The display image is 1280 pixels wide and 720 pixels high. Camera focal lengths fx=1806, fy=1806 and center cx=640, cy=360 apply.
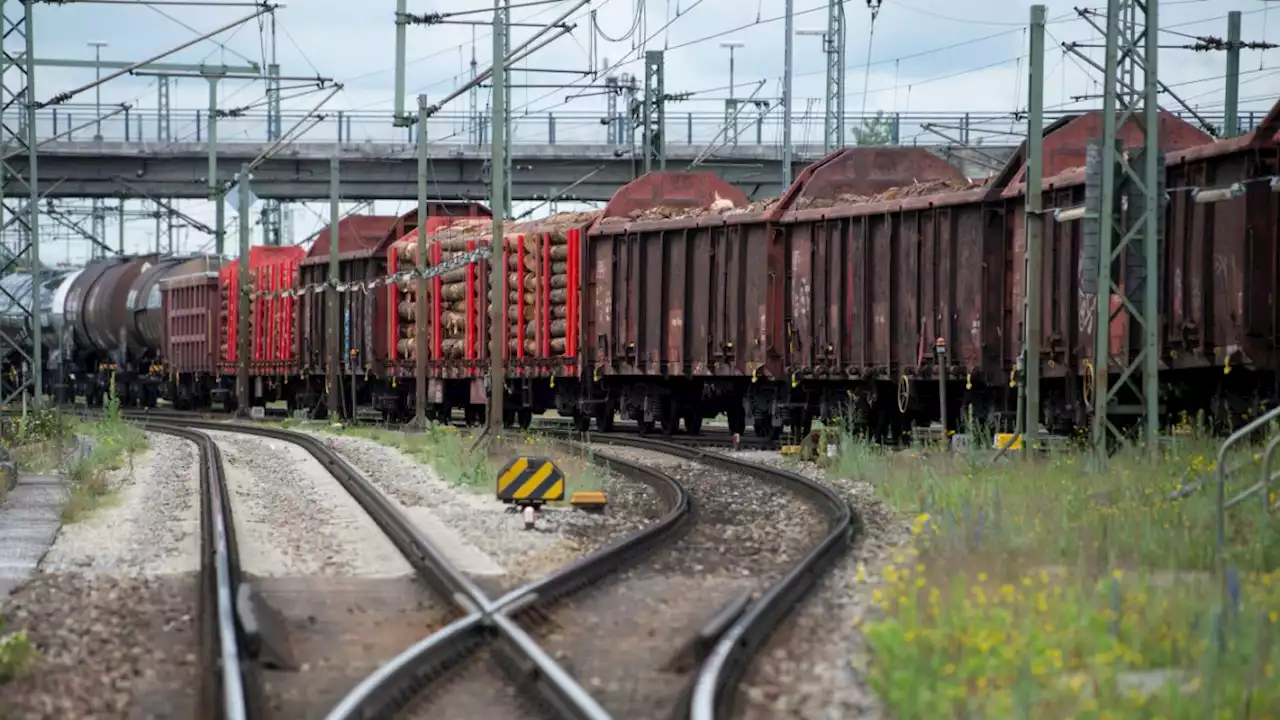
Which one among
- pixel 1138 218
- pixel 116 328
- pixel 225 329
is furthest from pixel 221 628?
pixel 116 328

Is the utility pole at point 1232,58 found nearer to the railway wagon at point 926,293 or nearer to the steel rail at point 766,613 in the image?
the railway wagon at point 926,293

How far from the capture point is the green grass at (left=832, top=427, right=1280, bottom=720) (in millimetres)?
6746

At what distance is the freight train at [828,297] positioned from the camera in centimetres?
1731

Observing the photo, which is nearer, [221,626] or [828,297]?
[221,626]

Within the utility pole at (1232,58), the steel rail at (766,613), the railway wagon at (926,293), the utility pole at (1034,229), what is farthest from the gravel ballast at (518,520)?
the utility pole at (1232,58)

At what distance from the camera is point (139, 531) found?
1478 centimetres

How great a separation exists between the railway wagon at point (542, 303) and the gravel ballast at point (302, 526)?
6919mm

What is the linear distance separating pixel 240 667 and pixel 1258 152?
1166cm

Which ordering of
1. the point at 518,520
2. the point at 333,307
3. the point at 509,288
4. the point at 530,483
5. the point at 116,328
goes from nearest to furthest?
1. the point at 518,520
2. the point at 530,483
3. the point at 509,288
4. the point at 333,307
5. the point at 116,328

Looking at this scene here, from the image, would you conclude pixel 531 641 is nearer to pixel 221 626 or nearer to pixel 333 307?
pixel 221 626

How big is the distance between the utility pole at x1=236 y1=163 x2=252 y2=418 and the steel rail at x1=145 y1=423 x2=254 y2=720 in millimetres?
26042

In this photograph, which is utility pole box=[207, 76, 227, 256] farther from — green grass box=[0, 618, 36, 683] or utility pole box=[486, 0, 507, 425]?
green grass box=[0, 618, 36, 683]

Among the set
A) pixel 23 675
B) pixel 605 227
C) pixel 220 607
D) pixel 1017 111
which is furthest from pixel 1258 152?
pixel 1017 111

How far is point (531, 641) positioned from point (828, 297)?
1676 centimetres
